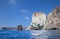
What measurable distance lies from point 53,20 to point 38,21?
338 millimetres

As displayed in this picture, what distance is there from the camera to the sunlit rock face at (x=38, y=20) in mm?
3944

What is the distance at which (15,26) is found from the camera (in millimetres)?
3830

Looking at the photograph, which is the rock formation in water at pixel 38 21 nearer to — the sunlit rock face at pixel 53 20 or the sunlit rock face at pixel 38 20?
the sunlit rock face at pixel 38 20

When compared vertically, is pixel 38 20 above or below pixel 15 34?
above

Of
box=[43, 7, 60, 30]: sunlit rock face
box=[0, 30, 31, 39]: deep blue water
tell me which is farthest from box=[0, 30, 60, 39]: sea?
box=[43, 7, 60, 30]: sunlit rock face

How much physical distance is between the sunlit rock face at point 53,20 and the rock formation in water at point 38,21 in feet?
Answer: 0.33

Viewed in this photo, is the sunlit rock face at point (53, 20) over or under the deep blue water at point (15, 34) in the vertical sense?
over

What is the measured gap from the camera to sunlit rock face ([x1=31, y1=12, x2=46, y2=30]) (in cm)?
394

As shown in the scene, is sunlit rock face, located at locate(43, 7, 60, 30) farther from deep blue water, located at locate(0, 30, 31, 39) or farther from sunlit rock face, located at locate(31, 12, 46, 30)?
deep blue water, located at locate(0, 30, 31, 39)

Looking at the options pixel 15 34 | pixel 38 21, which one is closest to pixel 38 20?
pixel 38 21

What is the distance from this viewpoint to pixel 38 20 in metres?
4.05

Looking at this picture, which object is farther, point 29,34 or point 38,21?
point 38,21

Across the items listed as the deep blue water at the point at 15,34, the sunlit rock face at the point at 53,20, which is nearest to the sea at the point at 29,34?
the deep blue water at the point at 15,34

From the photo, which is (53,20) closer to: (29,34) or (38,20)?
(38,20)
